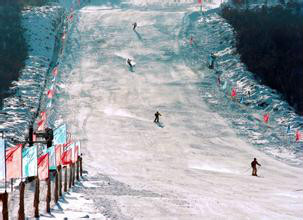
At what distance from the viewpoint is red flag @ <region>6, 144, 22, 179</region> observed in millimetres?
10906

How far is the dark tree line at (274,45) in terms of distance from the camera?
45250 millimetres

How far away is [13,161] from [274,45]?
4413 cm

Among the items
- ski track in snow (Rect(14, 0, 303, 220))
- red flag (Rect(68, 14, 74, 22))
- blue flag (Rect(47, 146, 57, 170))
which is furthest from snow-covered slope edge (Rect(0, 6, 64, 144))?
blue flag (Rect(47, 146, 57, 170))

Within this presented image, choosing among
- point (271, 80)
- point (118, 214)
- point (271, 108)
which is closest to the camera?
point (118, 214)

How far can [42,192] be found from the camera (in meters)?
16.7

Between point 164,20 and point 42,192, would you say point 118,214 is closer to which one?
point 42,192

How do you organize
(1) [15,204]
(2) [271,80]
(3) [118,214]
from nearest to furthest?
(3) [118,214] → (1) [15,204] → (2) [271,80]

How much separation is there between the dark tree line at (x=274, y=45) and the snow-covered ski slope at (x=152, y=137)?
20.7 ft

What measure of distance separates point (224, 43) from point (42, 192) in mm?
40674

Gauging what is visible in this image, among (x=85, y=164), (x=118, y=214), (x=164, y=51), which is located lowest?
(x=85, y=164)

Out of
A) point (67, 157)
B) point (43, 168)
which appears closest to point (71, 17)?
point (67, 157)

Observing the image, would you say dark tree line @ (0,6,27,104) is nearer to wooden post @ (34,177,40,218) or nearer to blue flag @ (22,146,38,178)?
wooden post @ (34,177,40,218)

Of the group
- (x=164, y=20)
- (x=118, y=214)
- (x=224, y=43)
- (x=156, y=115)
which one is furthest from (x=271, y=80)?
(x=118, y=214)

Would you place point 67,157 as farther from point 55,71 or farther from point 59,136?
point 55,71
